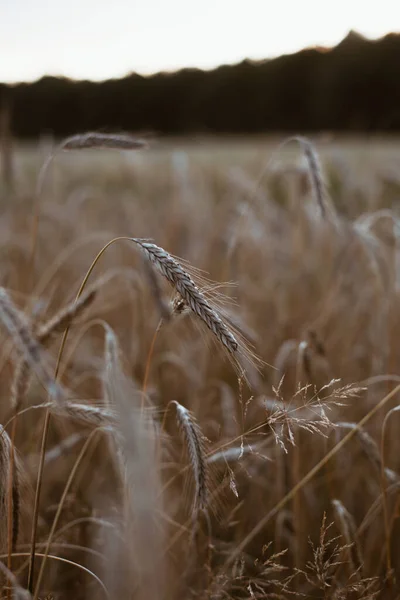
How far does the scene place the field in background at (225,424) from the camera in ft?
3.31

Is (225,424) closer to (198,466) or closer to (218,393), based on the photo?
(218,393)

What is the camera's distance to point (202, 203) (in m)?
4.64

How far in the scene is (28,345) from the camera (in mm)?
614

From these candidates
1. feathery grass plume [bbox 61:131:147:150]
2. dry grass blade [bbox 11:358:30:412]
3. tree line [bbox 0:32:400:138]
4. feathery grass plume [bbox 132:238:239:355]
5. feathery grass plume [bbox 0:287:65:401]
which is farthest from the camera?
tree line [bbox 0:32:400:138]

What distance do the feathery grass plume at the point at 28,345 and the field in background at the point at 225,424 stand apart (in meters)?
0.07

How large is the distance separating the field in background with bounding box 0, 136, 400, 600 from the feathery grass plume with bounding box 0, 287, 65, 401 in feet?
0.22

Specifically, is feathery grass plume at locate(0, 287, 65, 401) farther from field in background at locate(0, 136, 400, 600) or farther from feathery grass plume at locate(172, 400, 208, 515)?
feathery grass plume at locate(172, 400, 208, 515)

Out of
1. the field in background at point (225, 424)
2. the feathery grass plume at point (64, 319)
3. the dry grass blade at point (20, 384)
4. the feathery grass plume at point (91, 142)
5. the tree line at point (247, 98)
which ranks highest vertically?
the tree line at point (247, 98)

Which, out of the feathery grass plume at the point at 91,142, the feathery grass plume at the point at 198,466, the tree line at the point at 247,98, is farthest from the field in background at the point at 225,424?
the tree line at the point at 247,98

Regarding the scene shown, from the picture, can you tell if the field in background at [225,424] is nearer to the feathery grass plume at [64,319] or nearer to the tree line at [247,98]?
the feathery grass plume at [64,319]

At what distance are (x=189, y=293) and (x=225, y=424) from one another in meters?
1.19

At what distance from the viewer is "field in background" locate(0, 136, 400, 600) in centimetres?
101

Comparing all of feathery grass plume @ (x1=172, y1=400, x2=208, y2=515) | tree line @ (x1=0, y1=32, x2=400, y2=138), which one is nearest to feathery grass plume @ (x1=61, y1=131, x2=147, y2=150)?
feathery grass plume @ (x1=172, y1=400, x2=208, y2=515)

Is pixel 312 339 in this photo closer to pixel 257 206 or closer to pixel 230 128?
pixel 257 206
